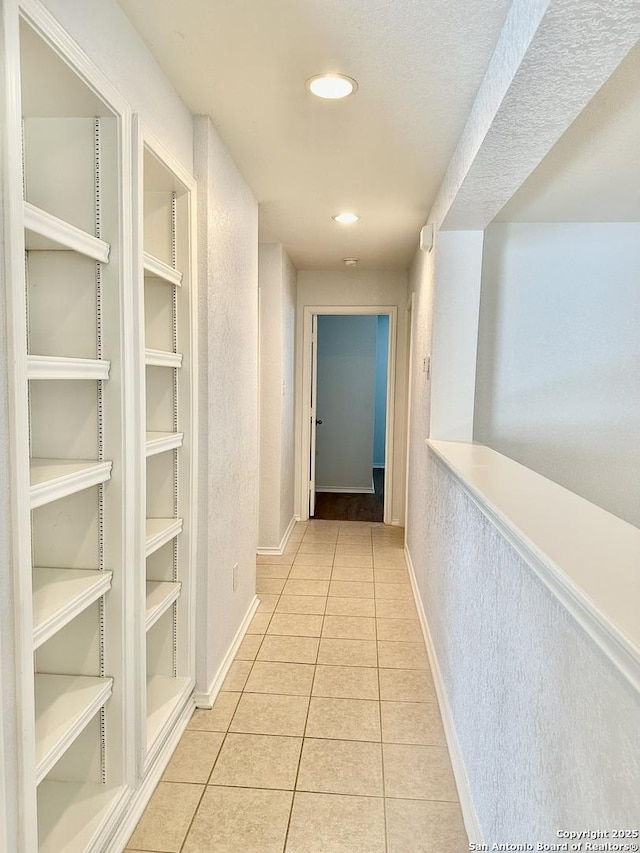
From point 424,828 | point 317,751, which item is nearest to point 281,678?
point 317,751

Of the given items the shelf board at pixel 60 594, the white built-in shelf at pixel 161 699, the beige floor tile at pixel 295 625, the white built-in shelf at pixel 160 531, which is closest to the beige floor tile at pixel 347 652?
the beige floor tile at pixel 295 625

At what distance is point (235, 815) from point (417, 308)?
314 centimetres

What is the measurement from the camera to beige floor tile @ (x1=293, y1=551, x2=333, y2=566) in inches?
157

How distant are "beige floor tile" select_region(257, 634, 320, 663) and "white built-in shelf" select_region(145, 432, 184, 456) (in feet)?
4.17

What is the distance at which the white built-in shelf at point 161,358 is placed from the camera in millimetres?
1701

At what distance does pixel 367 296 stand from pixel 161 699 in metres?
3.80

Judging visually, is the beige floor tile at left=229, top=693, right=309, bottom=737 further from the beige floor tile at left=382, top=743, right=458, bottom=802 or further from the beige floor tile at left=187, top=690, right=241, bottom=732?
the beige floor tile at left=382, top=743, right=458, bottom=802

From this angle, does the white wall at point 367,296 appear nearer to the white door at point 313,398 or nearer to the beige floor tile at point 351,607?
the white door at point 313,398

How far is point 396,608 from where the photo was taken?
10.6 feet

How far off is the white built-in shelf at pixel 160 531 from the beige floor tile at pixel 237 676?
0.83 m

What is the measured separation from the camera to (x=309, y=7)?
4.54ft

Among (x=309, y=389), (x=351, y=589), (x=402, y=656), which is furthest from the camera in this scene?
(x=309, y=389)

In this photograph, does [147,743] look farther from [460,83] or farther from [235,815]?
[460,83]

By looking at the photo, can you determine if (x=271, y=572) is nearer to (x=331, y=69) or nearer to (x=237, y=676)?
(x=237, y=676)
